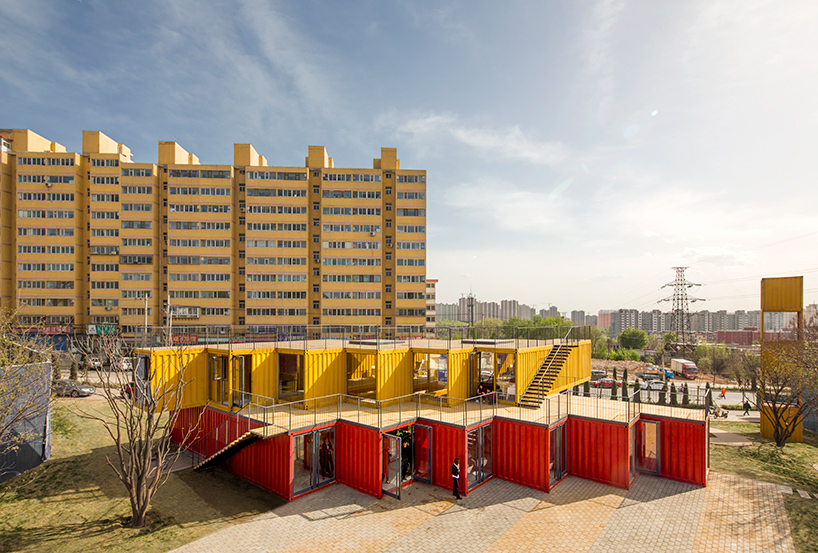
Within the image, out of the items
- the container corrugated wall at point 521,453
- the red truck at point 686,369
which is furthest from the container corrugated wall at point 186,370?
the red truck at point 686,369

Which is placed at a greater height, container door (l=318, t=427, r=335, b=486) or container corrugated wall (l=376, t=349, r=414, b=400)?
container corrugated wall (l=376, t=349, r=414, b=400)

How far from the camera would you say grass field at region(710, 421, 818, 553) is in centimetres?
1228

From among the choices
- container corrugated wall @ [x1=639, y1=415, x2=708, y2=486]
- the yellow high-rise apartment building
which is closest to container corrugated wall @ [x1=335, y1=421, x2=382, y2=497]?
container corrugated wall @ [x1=639, y1=415, x2=708, y2=486]

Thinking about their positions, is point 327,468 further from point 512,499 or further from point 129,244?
point 129,244

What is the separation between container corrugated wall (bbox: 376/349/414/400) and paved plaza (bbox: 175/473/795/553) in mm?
4185

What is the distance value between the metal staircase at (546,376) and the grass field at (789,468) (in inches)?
285

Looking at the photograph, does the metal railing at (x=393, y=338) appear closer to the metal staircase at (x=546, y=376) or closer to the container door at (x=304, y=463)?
the metal staircase at (x=546, y=376)

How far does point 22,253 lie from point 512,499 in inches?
2448

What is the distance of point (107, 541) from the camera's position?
38.0 ft

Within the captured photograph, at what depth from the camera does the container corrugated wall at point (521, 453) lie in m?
15.0

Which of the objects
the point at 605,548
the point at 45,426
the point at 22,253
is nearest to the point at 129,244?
the point at 22,253

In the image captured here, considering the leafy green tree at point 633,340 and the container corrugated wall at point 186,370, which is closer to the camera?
the container corrugated wall at point 186,370

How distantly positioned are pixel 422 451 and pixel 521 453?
3.79 meters

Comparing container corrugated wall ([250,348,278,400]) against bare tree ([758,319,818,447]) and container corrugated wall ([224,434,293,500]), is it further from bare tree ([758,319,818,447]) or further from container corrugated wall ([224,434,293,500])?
bare tree ([758,319,818,447])
